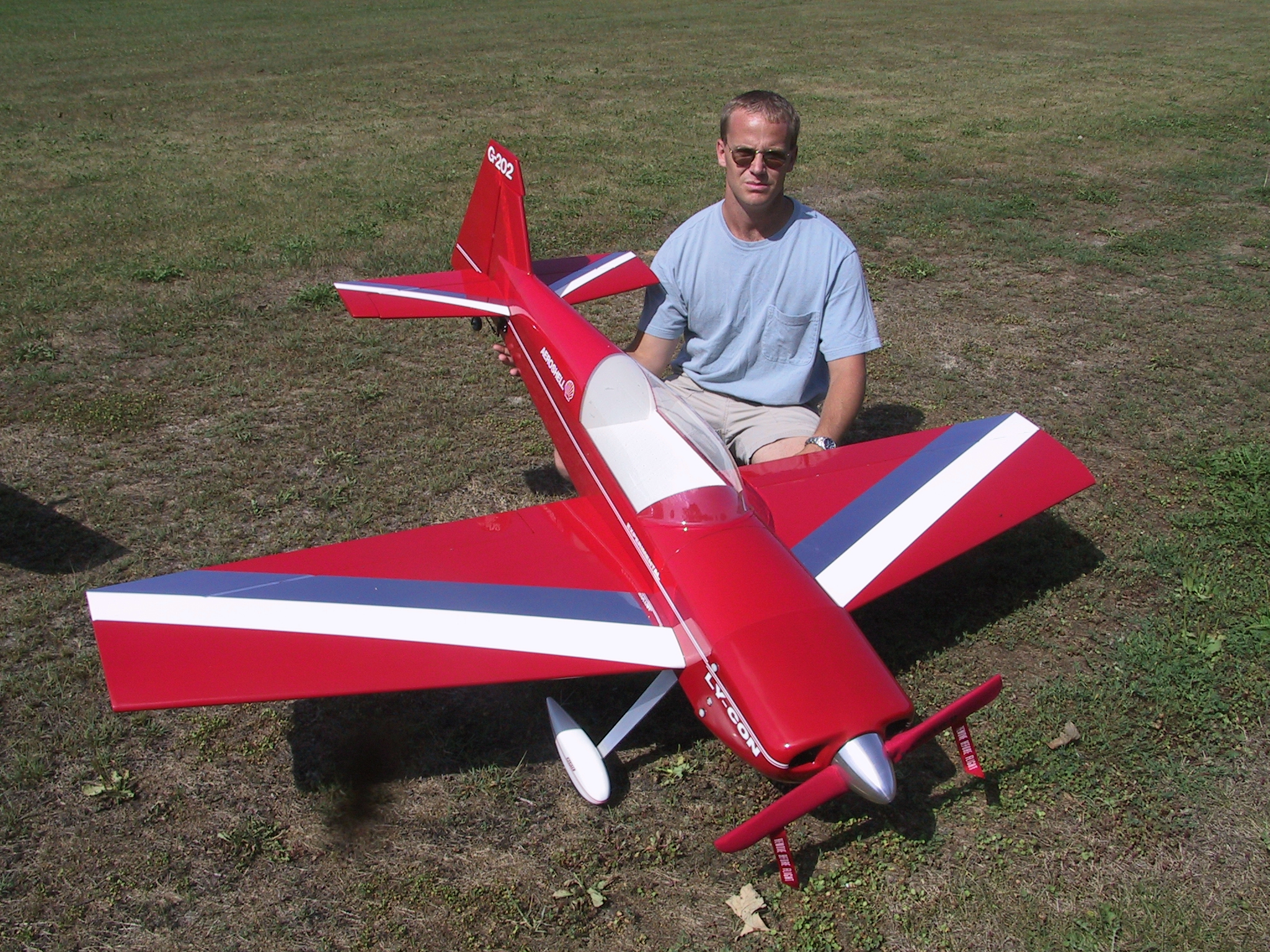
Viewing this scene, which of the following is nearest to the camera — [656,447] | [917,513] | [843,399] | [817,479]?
[656,447]

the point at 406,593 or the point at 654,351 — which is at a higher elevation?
the point at 654,351

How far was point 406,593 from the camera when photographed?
3939 mm

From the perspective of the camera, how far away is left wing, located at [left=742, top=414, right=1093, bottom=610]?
4155 mm

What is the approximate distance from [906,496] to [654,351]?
1642 mm

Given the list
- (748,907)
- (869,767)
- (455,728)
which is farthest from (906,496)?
(455,728)

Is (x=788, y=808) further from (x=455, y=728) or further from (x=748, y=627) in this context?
(x=455, y=728)

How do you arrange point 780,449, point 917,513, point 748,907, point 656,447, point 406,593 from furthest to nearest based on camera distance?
1. point 780,449
2. point 917,513
3. point 656,447
4. point 406,593
5. point 748,907

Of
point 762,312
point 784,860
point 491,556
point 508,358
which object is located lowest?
point 784,860

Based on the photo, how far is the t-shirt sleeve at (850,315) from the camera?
487 cm

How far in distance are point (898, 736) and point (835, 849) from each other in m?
0.70

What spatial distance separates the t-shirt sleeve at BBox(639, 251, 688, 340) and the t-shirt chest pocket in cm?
49

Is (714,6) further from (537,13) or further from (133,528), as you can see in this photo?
(133,528)

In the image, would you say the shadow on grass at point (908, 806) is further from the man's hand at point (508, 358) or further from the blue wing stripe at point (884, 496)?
the man's hand at point (508, 358)

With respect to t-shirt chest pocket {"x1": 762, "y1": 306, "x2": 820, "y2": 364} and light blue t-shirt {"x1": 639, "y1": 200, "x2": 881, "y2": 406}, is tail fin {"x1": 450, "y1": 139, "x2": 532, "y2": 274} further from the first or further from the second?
t-shirt chest pocket {"x1": 762, "y1": 306, "x2": 820, "y2": 364}
